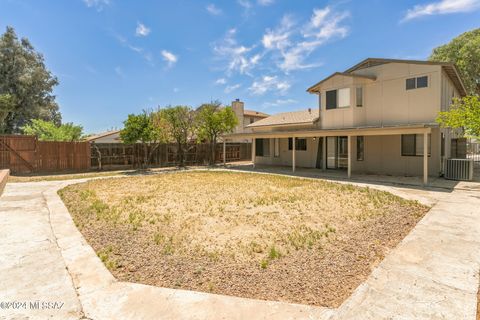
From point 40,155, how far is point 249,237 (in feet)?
52.1

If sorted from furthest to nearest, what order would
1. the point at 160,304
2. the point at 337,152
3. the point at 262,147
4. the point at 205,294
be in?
1. the point at 262,147
2. the point at 337,152
3. the point at 205,294
4. the point at 160,304

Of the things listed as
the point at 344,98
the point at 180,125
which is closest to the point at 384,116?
the point at 344,98

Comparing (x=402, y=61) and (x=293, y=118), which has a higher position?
(x=402, y=61)

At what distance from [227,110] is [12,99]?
1978 centimetres

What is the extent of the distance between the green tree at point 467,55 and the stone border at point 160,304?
29281 millimetres

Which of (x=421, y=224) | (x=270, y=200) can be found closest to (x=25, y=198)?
(x=270, y=200)

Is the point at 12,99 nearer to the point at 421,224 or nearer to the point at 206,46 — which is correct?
the point at 206,46

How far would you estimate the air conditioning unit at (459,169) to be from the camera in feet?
38.0

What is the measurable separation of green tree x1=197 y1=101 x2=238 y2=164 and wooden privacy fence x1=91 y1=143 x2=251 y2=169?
1.19m

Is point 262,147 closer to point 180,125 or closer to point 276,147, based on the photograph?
point 276,147

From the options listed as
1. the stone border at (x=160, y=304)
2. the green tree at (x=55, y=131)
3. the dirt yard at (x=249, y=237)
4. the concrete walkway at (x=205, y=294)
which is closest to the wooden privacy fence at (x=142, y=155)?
the green tree at (x=55, y=131)

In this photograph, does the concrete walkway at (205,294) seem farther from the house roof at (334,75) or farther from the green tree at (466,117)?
the house roof at (334,75)

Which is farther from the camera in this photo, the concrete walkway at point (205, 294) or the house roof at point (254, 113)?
the house roof at point (254, 113)

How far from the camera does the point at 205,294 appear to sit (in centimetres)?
307
